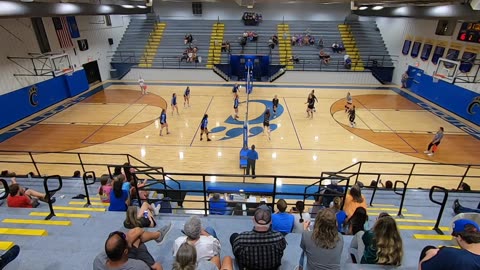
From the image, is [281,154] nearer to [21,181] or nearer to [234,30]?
[21,181]

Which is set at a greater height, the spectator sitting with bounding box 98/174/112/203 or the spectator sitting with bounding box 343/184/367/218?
the spectator sitting with bounding box 343/184/367/218

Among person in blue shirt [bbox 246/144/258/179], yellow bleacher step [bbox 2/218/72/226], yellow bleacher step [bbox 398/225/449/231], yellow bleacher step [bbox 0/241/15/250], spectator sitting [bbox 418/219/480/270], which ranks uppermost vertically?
spectator sitting [bbox 418/219/480/270]

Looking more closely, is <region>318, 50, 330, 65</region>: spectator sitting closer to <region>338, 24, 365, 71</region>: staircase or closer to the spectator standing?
<region>338, 24, 365, 71</region>: staircase

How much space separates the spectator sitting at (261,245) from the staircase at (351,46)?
23120mm

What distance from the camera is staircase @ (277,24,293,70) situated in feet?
78.6

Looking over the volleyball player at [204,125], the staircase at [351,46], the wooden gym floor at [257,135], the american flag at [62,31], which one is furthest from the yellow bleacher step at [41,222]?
the staircase at [351,46]

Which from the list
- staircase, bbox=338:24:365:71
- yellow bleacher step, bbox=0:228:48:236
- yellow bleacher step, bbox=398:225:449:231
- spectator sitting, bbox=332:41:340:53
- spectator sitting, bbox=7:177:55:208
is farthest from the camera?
spectator sitting, bbox=332:41:340:53

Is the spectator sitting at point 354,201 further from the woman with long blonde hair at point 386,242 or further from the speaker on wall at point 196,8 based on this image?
the speaker on wall at point 196,8

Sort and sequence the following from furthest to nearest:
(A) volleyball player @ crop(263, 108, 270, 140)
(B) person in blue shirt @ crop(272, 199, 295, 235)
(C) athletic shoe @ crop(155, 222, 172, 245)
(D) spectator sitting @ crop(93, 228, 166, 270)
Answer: (A) volleyball player @ crop(263, 108, 270, 140) < (B) person in blue shirt @ crop(272, 199, 295, 235) < (C) athletic shoe @ crop(155, 222, 172, 245) < (D) spectator sitting @ crop(93, 228, 166, 270)

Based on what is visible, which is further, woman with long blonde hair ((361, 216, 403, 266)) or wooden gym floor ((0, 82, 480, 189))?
wooden gym floor ((0, 82, 480, 189))

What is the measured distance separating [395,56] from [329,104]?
1027cm

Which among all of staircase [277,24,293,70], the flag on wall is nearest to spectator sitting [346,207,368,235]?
staircase [277,24,293,70]

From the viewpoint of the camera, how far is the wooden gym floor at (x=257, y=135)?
10859mm

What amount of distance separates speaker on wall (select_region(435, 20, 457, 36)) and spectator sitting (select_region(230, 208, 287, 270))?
1993cm
